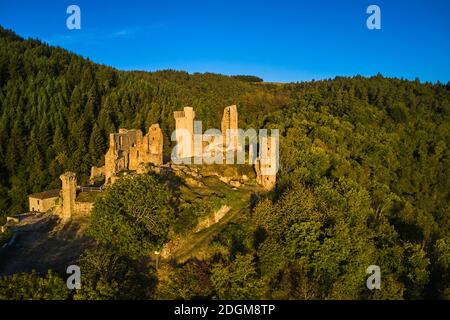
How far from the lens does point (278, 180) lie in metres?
53.4

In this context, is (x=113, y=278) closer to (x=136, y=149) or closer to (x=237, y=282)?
(x=237, y=282)

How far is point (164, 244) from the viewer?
1388 inches

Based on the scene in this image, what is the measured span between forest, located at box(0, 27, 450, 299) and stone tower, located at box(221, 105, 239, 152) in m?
7.69

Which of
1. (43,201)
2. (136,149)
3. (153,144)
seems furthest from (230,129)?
(43,201)

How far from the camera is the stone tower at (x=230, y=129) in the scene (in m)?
55.7

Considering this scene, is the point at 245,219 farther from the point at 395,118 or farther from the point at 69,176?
the point at 395,118

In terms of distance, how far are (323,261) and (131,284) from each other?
1483 cm

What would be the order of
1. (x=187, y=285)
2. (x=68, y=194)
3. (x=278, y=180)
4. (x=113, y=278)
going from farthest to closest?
(x=278, y=180), (x=68, y=194), (x=113, y=278), (x=187, y=285)

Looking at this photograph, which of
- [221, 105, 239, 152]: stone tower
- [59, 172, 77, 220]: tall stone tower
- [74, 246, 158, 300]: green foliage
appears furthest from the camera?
[221, 105, 239, 152]: stone tower

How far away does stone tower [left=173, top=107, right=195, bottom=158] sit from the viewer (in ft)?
180

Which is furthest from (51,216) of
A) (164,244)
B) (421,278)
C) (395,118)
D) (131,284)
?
(395,118)

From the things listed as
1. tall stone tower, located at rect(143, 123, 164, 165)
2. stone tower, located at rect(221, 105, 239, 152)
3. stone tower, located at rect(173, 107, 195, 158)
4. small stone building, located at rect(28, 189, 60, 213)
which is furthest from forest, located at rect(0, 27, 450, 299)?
tall stone tower, located at rect(143, 123, 164, 165)

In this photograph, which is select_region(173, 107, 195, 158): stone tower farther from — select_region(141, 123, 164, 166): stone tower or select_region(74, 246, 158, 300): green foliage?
select_region(74, 246, 158, 300): green foliage

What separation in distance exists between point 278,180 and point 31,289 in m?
34.3
